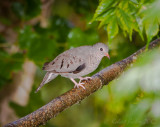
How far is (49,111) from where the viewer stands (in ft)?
1.75

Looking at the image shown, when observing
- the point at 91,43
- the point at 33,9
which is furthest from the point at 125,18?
the point at 33,9

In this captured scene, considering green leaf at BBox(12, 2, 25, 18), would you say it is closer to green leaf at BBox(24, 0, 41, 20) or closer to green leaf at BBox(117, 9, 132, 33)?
green leaf at BBox(24, 0, 41, 20)

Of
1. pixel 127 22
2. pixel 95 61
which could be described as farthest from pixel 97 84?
Answer: pixel 127 22

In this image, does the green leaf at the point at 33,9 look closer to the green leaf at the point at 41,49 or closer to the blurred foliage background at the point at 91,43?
the blurred foliage background at the point at 91,43

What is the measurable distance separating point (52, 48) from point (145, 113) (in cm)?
77

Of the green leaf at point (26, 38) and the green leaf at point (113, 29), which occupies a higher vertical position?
the green leaf at point (26, 38)

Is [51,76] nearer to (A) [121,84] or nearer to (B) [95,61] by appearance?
(B) [95,61]

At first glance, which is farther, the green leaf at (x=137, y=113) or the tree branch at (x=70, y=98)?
the tree branch at (x=70, y=98)

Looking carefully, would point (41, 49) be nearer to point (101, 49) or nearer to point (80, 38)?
point (80, 38)

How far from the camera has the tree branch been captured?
1.67 ft

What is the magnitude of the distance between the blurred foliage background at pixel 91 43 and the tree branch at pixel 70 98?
0.09 ft

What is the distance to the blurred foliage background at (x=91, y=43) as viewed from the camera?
238 mm

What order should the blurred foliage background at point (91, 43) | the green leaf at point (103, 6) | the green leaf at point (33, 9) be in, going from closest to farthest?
the blurred foliage background at point (91, 43) → the green leaf at point (103, 6) → the green leaf at point (33, 9)

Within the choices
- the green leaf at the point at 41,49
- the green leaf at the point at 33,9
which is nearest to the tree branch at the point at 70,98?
the green leaf at the point at 41,49
